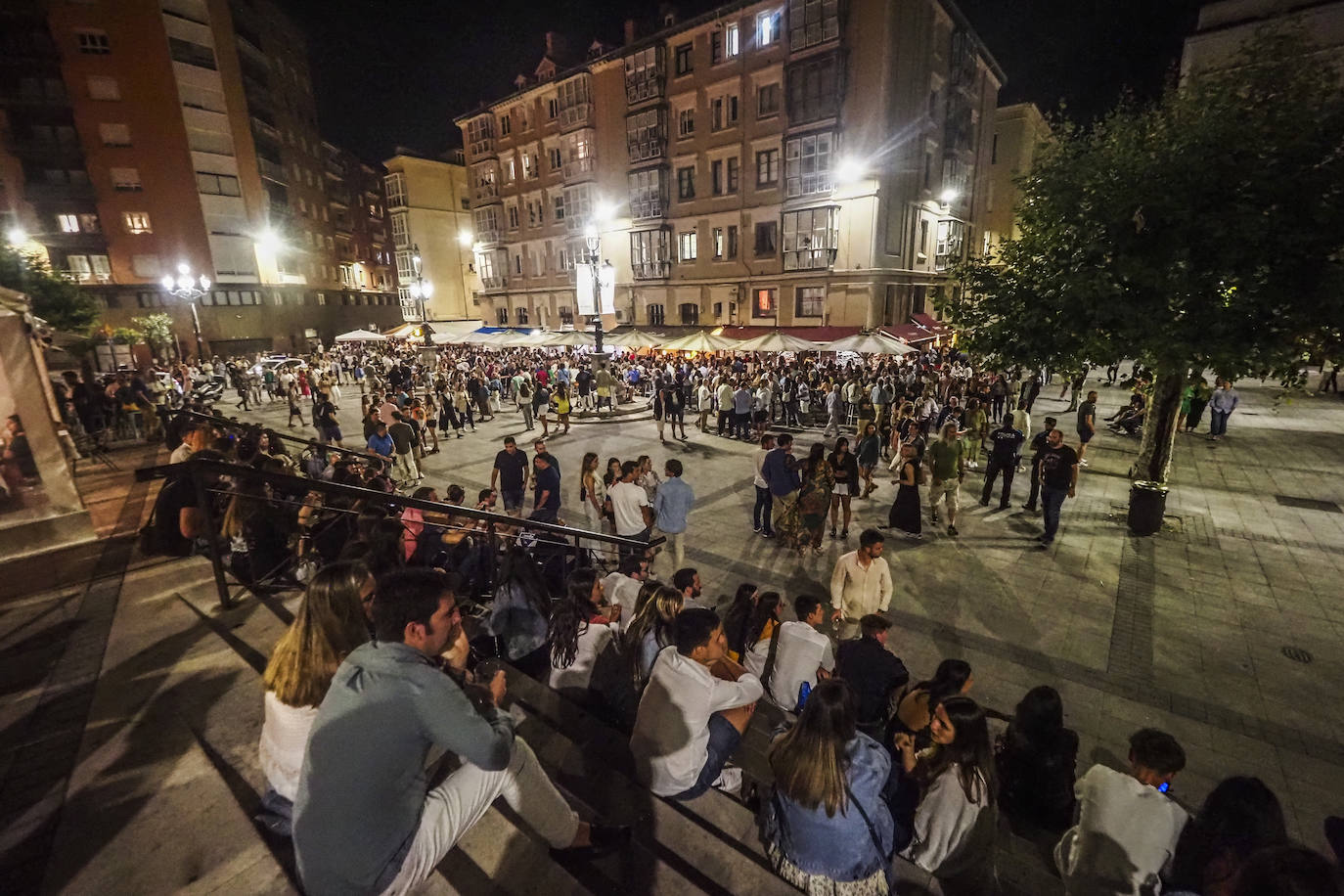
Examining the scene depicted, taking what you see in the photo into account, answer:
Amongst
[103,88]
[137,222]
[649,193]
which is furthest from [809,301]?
[103,88]

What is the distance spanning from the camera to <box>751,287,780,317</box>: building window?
97.8 ft

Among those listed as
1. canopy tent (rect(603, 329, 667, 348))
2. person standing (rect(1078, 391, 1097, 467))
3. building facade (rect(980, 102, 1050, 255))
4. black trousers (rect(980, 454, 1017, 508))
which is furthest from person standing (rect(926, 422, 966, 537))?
building facade (rect(980, 102, 1050, 255))

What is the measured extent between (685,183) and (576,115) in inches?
421

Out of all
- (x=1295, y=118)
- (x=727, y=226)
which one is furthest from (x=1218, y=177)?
(x=727, y=226)

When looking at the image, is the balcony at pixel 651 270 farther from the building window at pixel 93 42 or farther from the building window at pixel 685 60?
the building window at pixel 93 42

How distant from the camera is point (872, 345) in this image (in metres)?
18.8

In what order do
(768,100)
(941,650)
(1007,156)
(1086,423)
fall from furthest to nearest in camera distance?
(1007,156)
(768,100)
(1086,423)
(941,650)

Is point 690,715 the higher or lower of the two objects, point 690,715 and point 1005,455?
the higher

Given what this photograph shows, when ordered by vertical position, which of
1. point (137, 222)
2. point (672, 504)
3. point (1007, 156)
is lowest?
point (672, 504)

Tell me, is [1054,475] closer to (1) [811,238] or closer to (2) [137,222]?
(1) [811,238]

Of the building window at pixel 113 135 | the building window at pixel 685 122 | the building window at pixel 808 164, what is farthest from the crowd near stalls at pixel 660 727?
the building window at pixel 113 135

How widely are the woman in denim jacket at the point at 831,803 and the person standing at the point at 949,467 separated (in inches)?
281

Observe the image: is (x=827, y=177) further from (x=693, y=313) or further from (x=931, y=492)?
(x=931, y=492)

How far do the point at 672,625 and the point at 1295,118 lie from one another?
10.1 meters
